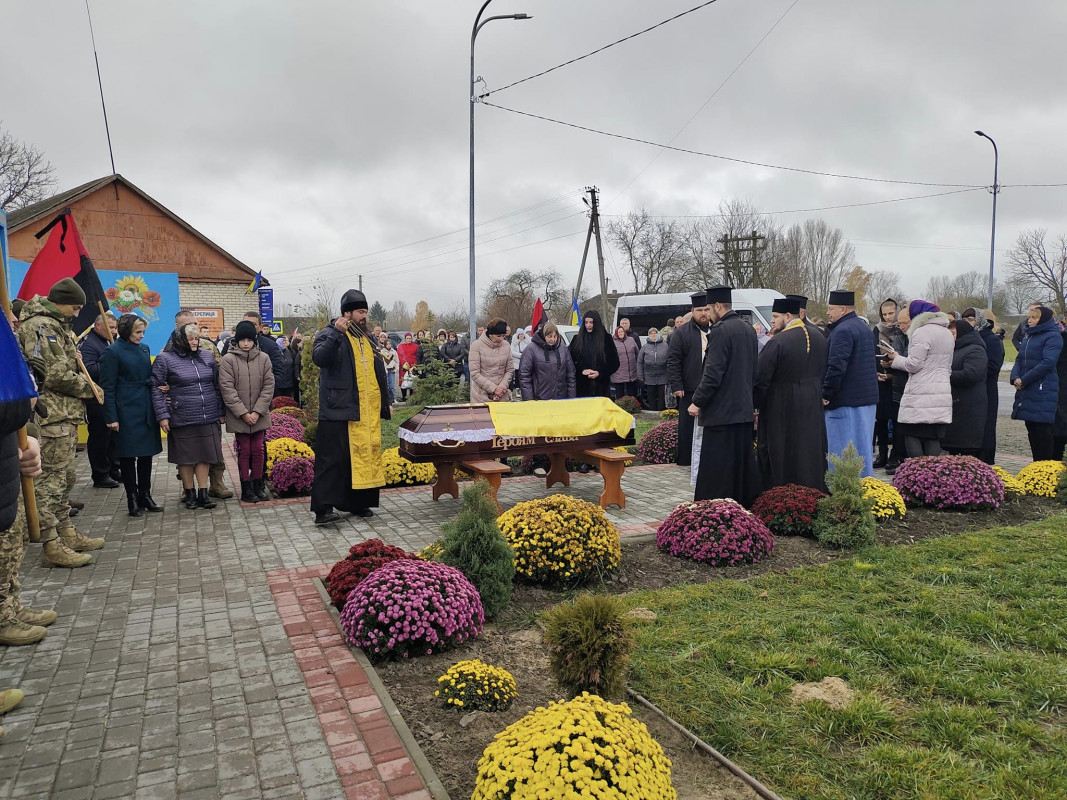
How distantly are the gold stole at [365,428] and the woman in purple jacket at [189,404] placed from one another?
72.1 inches

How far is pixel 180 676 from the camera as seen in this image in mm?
3855

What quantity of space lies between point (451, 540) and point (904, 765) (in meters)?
2.76

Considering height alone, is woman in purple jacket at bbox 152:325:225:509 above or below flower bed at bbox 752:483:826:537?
above

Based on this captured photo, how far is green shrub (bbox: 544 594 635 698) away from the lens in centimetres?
323

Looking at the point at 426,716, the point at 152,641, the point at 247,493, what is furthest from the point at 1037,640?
the point at 247,493

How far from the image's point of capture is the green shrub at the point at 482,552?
181 inches

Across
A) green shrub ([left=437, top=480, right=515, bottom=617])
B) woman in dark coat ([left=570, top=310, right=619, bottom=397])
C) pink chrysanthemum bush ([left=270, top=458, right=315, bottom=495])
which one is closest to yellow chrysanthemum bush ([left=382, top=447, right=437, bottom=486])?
pink chrysanthemum bush ([left=270, top=458, right=315, bottom=495])

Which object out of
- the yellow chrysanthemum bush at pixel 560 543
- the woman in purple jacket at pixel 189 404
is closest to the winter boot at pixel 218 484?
the woman in purple jacket at pixel 189 404

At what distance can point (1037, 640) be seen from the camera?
13.5ft

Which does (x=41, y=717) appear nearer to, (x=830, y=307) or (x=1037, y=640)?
(x=1037, y=640)

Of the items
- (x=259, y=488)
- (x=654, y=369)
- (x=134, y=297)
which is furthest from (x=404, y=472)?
(x=134, y=297)

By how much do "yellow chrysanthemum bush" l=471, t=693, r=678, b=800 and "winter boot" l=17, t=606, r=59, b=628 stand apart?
3.53 meters

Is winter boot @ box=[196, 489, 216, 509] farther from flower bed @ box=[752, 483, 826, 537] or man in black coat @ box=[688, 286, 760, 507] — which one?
flower bed @ box=[752, 483, 826, 537]

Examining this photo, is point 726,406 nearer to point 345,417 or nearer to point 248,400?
point 345,417
